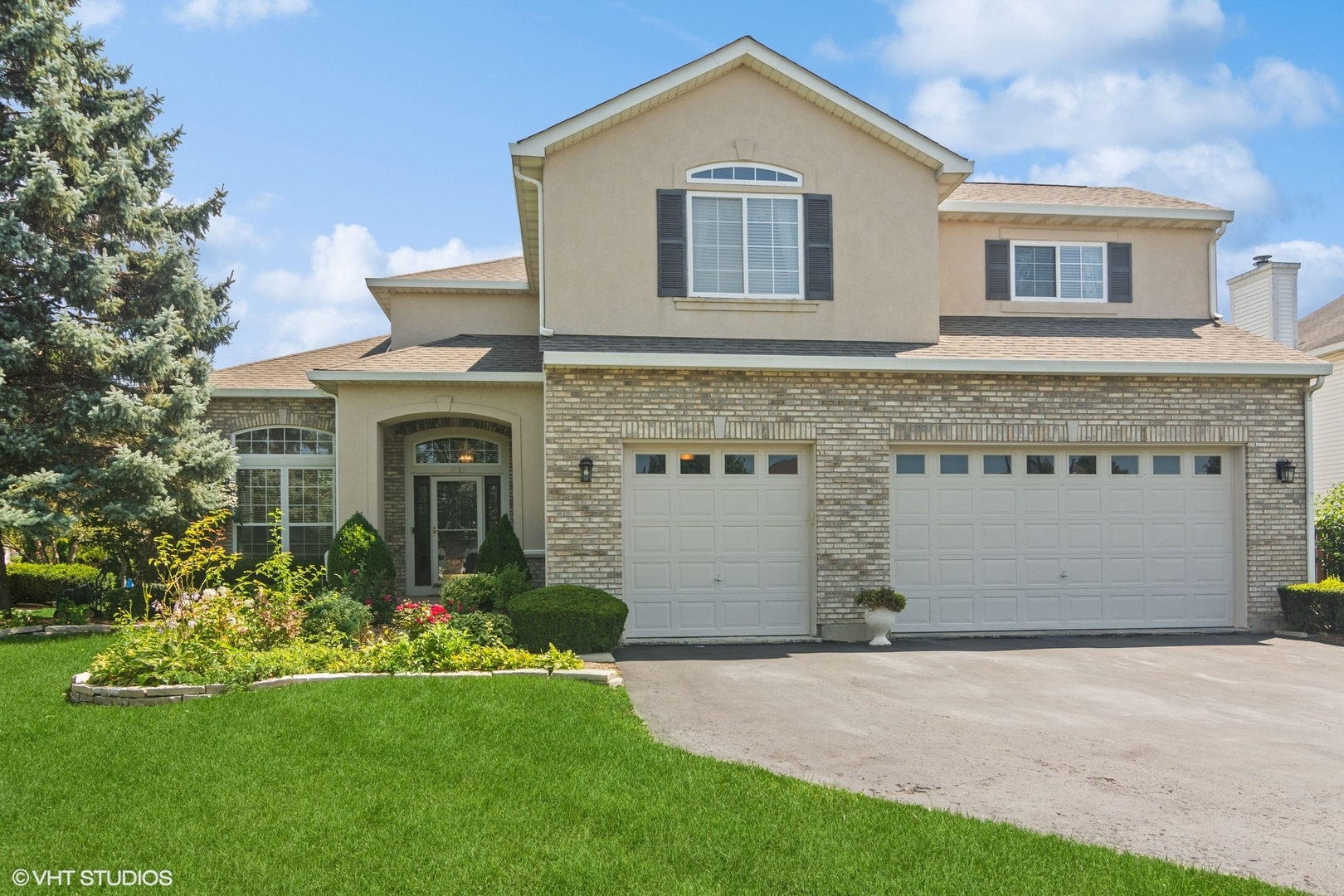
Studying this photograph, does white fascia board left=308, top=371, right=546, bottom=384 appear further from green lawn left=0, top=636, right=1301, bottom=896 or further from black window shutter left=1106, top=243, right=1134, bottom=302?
black window shutter left=1106, top=243, right=1134, bottom=302

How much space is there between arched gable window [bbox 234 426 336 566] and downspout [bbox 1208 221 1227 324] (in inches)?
577

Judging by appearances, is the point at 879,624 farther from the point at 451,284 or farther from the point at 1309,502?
the point at 451,284

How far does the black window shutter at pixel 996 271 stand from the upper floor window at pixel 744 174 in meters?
3.75

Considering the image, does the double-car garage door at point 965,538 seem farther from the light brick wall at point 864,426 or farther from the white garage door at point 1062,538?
the light brick wall at point 864,426

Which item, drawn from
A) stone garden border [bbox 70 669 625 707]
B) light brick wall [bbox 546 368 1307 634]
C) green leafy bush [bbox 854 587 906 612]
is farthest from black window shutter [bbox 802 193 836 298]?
stone garden border [bbox 70 669 625 707]

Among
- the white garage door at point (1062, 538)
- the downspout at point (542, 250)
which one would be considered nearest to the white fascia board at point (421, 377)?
the downspout at point (542, 250)

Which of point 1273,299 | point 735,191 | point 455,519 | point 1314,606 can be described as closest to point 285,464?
point 455,519

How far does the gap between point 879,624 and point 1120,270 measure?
752cm

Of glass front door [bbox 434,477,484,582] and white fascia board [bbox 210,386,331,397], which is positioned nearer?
white fascia board [bbox 210,386,331,397]

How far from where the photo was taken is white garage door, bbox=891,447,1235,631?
42.6ft

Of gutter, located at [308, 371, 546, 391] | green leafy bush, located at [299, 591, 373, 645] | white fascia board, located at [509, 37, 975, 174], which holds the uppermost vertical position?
white fascia board, located at [509, 37, 975, 174]

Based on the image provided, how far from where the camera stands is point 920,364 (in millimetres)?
12484

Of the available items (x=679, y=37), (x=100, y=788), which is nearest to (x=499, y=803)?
(x=100, y=788)

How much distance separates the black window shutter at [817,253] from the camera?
13219 millimetres
